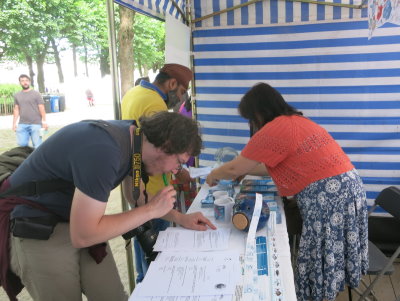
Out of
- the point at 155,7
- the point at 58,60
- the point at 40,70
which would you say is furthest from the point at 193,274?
the point at 58,60

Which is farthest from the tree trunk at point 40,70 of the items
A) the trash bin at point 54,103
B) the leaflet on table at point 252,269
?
the leaflet on table at point 252,269

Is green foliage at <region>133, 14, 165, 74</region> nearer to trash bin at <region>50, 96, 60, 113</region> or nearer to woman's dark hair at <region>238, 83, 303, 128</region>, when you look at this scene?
trash bin at <region>50, 96, 60, 113</region>

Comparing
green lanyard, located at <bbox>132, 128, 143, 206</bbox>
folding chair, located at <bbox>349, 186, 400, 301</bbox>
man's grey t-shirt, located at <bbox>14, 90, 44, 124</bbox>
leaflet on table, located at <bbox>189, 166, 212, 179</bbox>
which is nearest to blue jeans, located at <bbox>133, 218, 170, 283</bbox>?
leaflet on table, located at <bbox>189, 166, 212, 179</bbox>

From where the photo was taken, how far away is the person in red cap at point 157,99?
6.20 feet

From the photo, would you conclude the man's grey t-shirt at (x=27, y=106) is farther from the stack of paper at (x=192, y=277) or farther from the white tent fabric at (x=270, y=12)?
the stack of paper at (x=192, y=277)

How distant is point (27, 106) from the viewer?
5.19 m

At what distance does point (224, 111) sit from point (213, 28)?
2.31ft

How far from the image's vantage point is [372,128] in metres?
2.67

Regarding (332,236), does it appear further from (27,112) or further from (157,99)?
(27,112)

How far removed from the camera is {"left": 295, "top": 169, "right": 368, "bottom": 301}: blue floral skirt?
154cm

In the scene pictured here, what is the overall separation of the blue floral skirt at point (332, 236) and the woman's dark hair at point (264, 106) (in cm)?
39

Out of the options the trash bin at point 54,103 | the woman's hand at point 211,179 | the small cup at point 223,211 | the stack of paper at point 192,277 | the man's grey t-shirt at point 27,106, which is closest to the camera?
the stack of paper at point 192,277

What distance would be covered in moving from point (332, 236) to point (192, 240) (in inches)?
28.8

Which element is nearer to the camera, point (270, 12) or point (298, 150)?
point (298, 150)
